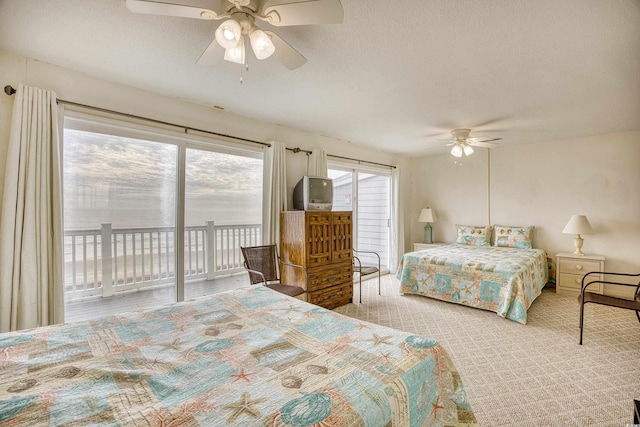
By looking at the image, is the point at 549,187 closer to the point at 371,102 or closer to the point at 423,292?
the point at 423,292

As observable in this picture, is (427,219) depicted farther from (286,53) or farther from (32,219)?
(32,219)

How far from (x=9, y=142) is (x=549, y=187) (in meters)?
6.44

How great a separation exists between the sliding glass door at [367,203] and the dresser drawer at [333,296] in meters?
1.29

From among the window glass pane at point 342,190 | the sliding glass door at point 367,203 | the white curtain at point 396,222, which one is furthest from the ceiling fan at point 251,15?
the white curtain at point 396,222

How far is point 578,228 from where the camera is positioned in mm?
4109

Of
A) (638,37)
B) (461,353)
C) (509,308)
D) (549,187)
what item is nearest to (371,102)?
(638,37)

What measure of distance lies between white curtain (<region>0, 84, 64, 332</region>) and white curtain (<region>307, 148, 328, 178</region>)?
2.66 m

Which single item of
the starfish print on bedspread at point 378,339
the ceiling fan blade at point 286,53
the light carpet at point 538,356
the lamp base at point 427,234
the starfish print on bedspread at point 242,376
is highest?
the ceiling fan blade at point 286,53

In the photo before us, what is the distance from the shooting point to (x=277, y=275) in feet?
11.7

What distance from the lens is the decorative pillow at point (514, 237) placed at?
4.61 m

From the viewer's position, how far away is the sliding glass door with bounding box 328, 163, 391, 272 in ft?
16.1

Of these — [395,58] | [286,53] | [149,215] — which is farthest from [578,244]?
[149,215]

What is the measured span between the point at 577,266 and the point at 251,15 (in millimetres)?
5174

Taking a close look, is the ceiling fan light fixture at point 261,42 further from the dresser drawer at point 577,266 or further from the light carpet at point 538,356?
the dresser drawer at point 577,266
